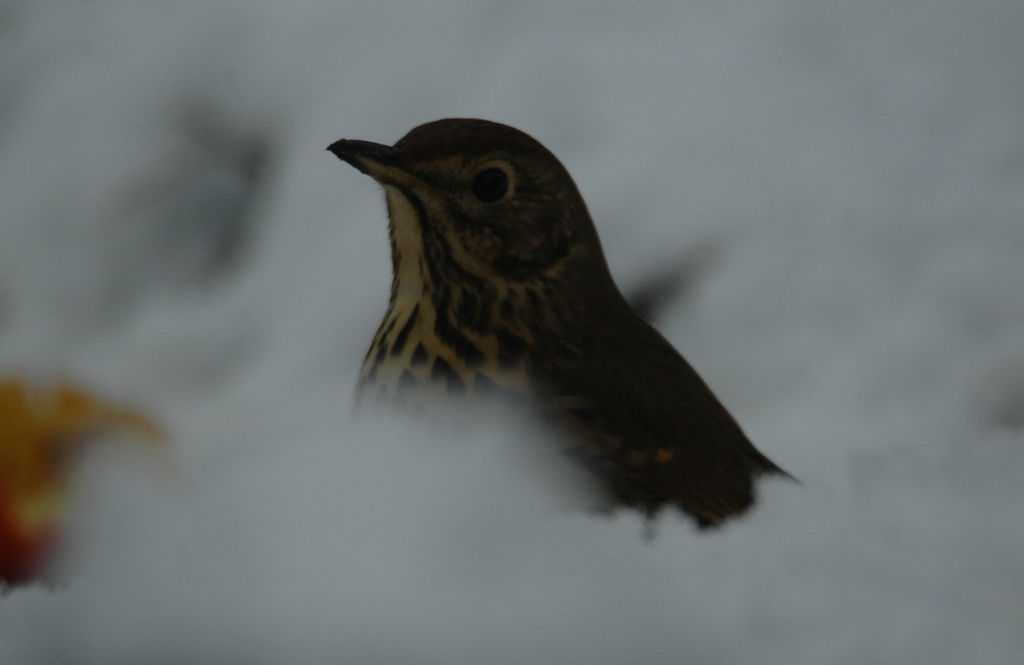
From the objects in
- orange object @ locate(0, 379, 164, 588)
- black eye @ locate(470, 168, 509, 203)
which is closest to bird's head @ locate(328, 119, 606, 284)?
black eye @ locate(470, 168, 509, 203)

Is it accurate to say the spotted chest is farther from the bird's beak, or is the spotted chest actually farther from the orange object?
the orange object

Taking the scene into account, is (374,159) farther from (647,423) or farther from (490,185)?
(647,423)

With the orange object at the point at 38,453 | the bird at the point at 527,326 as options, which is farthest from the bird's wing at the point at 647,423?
the orange object at the point at 38,453

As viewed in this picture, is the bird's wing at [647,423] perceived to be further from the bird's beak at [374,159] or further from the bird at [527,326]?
the bird's beak at [374,159]

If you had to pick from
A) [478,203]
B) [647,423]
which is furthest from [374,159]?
[647,423]

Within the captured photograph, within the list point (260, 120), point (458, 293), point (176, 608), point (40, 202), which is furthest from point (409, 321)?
point (176, 608)

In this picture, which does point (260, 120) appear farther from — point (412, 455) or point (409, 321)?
point (412, 455)
